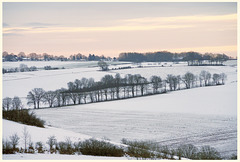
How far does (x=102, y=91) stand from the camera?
5525 centimetres

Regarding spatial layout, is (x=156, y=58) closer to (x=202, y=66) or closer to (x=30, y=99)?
(x=202, y=66)

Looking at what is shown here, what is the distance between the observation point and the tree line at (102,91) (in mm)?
47219

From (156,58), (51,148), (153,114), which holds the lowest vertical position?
(153,114)

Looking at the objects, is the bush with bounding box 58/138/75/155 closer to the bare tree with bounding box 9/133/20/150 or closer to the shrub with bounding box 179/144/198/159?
the bare tree with bounding box 9/133/20/150

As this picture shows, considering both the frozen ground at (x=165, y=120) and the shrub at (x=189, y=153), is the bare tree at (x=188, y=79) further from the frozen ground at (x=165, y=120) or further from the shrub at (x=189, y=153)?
the shrub at (x=189, y=153)

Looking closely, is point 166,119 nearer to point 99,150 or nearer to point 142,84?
point 99,150

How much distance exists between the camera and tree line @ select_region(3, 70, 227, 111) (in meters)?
47.2

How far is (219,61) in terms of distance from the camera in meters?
88.9

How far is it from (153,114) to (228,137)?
13.1m

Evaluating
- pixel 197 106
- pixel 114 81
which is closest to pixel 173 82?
pixel 114 81

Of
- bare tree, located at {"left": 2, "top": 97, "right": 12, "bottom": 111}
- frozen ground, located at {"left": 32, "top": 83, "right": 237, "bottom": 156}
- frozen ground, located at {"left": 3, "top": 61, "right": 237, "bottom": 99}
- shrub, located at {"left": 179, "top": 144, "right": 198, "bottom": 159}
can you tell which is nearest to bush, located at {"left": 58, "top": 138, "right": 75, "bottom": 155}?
shrub, located at {"left": 179, "top": 144, "right": 198, "bottom": 159}

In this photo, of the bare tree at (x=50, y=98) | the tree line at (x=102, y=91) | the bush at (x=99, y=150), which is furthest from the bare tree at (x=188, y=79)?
the bush at (x=99, y=150)

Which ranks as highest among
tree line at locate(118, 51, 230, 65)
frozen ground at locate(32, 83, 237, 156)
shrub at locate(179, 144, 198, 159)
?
tree line at locate(118, 51, 230, 65)

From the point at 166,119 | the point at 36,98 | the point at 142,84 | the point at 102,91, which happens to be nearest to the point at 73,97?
the point at 36,98
